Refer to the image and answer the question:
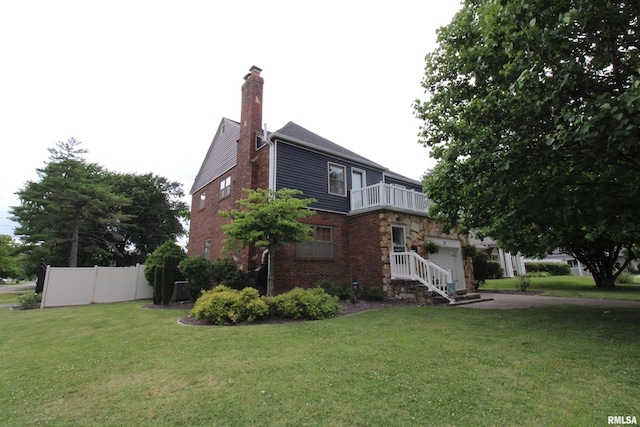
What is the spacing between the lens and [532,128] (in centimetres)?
549

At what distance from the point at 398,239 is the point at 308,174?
179 inches

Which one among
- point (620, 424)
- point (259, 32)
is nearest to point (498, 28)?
point (259, 32)

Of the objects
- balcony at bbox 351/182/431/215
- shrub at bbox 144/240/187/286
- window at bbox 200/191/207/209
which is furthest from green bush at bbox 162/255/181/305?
balcony at bbox 351/182/431/215

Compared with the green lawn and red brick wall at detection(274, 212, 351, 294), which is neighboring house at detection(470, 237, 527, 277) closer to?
red brick wall at detection(274, 212, 351, 294)

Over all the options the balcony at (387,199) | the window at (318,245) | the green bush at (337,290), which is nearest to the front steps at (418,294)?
the green bush at (337,290)

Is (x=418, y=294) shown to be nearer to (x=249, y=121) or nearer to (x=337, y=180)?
(x=337, y=180)

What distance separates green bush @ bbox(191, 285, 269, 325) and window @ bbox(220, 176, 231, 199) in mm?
7476

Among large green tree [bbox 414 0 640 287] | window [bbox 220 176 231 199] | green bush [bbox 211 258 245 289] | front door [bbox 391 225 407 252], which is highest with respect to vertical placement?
window [bbox 220 176 231 199]

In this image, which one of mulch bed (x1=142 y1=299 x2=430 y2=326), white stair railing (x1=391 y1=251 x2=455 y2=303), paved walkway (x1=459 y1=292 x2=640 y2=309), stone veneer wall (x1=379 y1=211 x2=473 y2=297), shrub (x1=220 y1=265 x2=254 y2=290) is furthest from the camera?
stone veneer wall (x1=379 y1=211 x2=473 y2=297)

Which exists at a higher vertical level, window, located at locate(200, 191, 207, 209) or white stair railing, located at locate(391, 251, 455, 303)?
window, located at locate(200, 191, 207, 209)

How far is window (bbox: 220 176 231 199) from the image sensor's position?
14528mm

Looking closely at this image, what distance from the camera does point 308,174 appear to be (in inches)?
502

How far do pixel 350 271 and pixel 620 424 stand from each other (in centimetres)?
1034

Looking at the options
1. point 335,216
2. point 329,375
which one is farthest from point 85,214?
point 329,375
